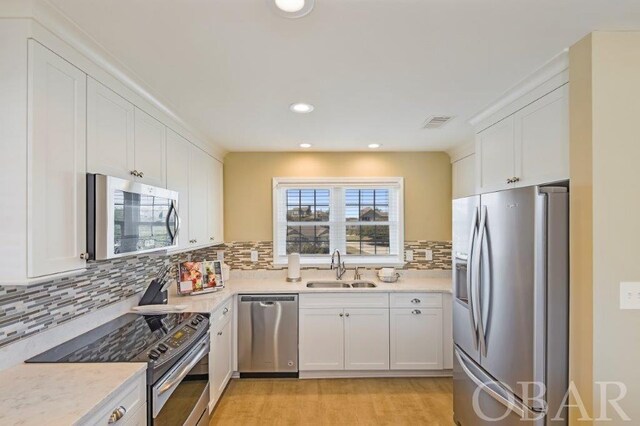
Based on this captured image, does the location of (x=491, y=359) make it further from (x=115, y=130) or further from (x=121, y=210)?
(x=115, y=130)

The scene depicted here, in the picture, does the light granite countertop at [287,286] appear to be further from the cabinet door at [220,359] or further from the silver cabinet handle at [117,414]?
the silver cabinet handle at [117,414]

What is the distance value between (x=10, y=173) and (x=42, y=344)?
2.97 ft

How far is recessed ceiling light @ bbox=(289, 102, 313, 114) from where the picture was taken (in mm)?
2334

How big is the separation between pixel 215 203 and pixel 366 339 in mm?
2092

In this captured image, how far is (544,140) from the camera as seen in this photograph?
1821mm

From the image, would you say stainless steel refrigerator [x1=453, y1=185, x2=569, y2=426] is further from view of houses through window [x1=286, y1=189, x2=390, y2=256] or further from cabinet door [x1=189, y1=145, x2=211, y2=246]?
cabinet door [x1=189, y1=145, x2=211, y2=246]

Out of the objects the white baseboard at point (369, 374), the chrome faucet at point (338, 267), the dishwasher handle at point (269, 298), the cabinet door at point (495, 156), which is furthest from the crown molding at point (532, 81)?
the white baseboard at point (369, 374)

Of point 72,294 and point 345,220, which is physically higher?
point 345,220

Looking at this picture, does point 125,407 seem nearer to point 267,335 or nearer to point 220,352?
point 220,352

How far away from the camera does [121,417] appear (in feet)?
4.41

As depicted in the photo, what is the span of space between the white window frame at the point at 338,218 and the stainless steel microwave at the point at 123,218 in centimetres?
182

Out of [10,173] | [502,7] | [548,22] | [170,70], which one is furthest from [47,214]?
[548,22]

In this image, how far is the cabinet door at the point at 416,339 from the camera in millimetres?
3271

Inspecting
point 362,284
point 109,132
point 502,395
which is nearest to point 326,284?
point 362,284
